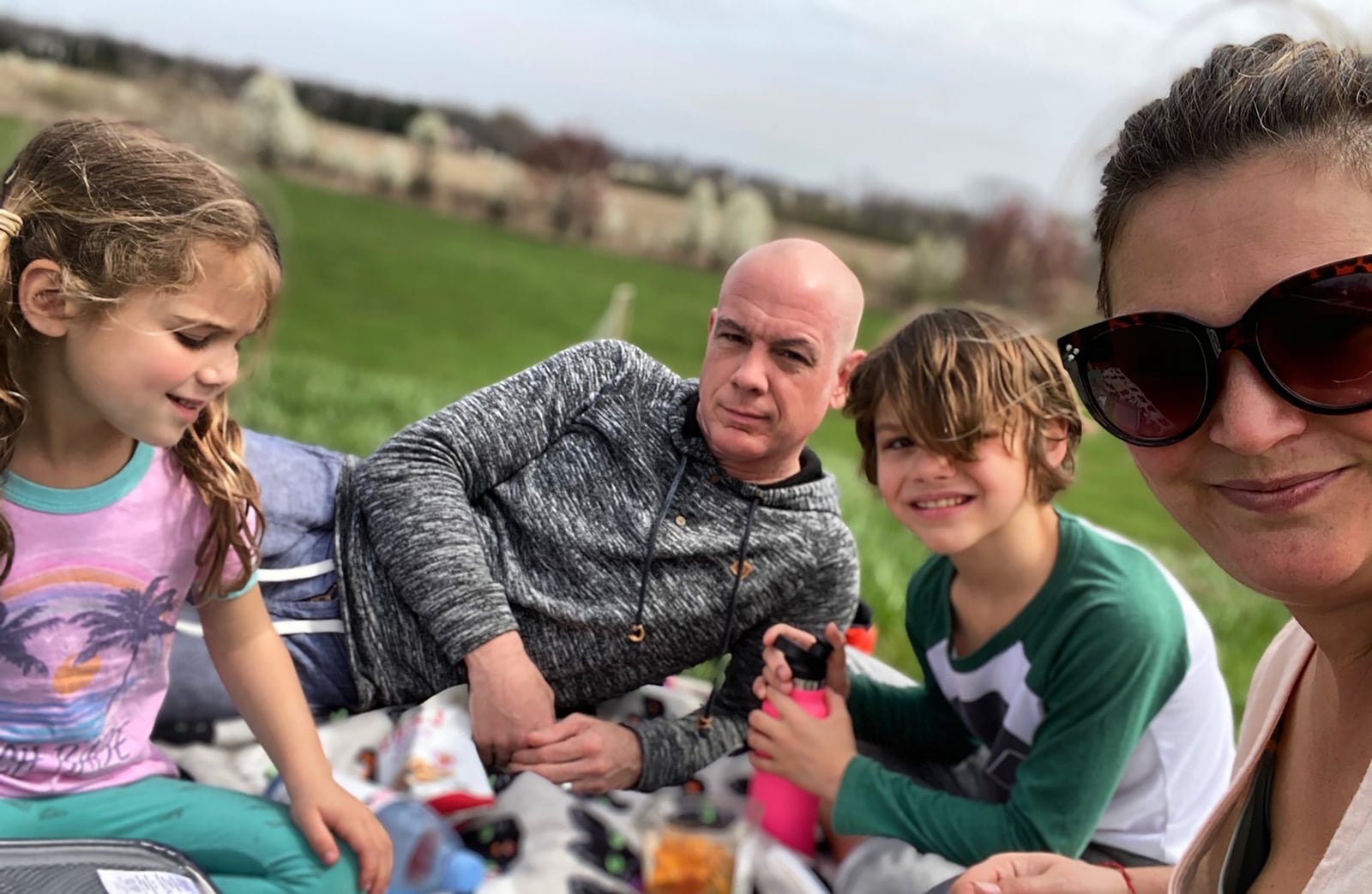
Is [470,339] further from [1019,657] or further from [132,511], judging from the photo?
[132,511]

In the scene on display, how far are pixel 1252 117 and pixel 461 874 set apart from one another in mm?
1736

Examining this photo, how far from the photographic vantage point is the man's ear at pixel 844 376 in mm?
2197

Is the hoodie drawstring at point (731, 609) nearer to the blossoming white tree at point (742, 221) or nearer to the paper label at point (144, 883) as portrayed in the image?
the blossoming white tree at point (742, 221)

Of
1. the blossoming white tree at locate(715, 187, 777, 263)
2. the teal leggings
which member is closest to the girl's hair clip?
the teal leggings

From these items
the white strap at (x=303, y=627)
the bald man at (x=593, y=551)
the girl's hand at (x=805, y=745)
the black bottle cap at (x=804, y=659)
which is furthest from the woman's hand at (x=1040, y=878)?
the white strap at (x=303, y=627)

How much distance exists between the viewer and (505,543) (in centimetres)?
237

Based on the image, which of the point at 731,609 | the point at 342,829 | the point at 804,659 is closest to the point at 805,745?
the point at 804,659

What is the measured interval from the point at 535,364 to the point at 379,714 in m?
0.79

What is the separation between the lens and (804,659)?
2.27m

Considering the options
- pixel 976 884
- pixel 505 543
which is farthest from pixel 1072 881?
pixel 505 543

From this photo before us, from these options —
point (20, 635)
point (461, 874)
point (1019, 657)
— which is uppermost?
point (1019, 657)

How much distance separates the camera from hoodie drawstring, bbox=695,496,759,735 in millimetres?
2309

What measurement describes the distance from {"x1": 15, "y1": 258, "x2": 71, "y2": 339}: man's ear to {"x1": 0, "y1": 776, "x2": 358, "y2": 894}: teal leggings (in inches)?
29.9

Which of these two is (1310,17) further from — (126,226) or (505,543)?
(505,543)
